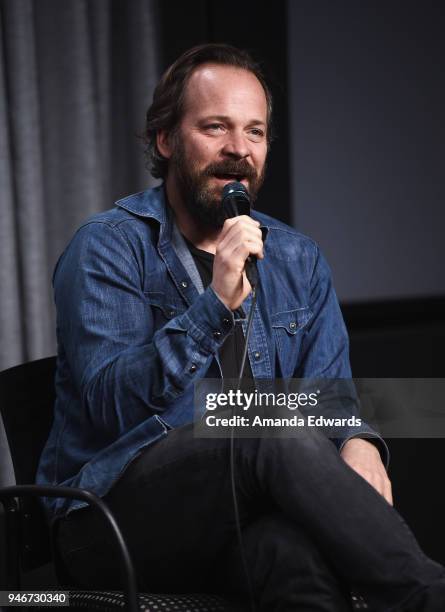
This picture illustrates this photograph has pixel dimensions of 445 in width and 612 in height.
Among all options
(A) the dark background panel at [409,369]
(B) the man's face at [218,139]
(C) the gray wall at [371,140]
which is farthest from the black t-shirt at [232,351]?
(C) the gray wall at [371,140]

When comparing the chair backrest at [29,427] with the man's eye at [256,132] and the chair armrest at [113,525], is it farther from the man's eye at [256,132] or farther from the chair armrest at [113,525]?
the man's eye at [256,132]

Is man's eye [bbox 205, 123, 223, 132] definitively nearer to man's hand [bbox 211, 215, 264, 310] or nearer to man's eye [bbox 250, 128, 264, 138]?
man's eye [bbox 250, 128, 264, 138]

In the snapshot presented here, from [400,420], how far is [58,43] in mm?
1371

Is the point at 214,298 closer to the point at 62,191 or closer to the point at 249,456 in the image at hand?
the point at 249,456

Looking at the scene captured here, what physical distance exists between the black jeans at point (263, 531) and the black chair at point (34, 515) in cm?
5

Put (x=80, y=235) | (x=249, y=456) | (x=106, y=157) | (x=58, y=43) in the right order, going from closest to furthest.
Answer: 1. (x=249, y=456)
2. (x=80, y=235)
3. (x=58, y=43)
4. (x=106, y=157)

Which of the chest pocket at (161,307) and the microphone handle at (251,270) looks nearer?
the microphone handle at (251,270)

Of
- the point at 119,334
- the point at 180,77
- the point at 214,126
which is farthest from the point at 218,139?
the point at 119,334

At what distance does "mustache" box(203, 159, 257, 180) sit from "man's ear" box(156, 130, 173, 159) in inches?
6.4

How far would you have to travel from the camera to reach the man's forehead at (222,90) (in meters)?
1.60

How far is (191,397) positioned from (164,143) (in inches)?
23.3

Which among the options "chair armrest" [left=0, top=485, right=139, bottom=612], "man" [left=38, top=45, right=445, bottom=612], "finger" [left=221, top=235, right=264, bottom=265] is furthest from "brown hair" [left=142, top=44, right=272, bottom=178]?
"chair armrest" [left=0, top=485, right=139, bottom=612]

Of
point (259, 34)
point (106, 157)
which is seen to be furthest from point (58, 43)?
point (259, 34)

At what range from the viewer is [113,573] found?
1.29 meters
